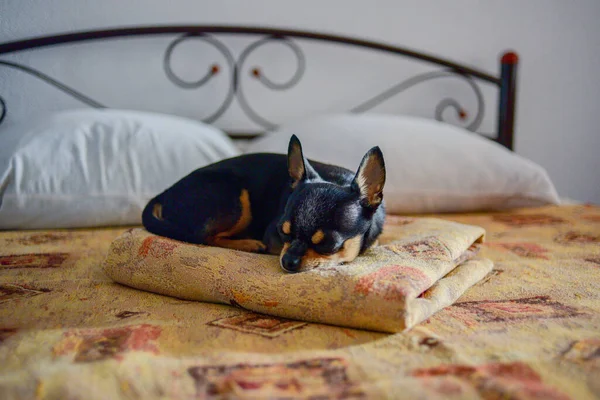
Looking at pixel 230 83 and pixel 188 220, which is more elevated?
pixel 230 83

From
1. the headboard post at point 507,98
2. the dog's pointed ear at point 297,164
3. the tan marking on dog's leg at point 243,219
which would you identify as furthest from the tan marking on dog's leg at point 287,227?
the headboard post at point 507,98

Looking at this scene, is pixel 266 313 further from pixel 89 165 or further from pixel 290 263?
pixel 89 165

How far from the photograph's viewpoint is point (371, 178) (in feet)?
4.10

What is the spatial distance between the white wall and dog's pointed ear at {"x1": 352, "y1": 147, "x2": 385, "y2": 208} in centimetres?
154

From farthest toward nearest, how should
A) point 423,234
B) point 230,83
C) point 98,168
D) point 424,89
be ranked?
1. point 424,89
2. point 230,83
3. point 98,168
4. point 423,234

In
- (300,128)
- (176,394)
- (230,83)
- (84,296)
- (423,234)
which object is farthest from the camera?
(230,83)

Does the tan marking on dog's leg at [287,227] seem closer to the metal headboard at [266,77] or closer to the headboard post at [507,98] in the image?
the metal headboard at [266,77]

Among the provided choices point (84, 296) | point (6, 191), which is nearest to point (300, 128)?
point (6, 191)

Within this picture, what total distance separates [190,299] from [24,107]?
1674 millimetres

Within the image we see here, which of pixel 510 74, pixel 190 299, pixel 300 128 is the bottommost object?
pixel 190 299

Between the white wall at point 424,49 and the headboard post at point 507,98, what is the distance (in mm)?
244

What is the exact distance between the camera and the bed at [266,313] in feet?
2.41

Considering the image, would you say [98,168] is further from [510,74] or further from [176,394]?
[510,74]

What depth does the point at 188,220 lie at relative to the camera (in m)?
1.42
